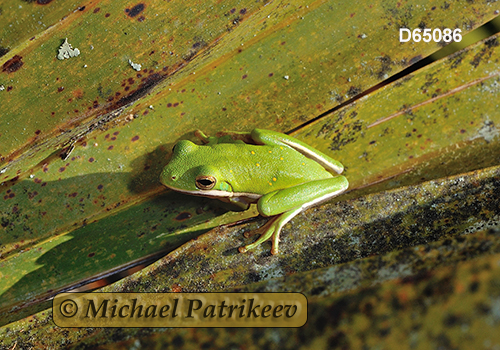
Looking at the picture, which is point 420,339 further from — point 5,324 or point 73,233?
point 5,324

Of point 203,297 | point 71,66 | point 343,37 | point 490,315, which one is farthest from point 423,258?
point 71,66

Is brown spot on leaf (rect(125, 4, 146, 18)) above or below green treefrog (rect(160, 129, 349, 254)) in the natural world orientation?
above

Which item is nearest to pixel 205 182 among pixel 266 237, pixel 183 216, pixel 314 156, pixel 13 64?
pixel 183 216

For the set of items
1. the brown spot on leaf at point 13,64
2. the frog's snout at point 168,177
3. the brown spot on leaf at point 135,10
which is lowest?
the frog's snout at point 168,177
